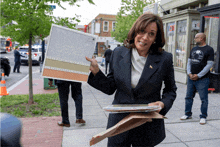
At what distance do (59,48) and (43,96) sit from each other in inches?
242

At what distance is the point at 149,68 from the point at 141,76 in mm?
104

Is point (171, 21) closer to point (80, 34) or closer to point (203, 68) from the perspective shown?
point (203, 68)

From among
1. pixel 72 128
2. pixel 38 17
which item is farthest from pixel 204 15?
pixel 72 128

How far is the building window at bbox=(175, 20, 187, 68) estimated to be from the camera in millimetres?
11492

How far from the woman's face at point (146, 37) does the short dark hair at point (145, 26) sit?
0.03 metres

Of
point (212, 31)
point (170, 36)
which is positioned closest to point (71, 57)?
point (212, 31)

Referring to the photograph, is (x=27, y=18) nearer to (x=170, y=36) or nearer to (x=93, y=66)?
(x=93, y=66)

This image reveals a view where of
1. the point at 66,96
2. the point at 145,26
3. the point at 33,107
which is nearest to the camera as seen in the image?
the point at 145,26

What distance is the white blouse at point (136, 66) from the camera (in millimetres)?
1987

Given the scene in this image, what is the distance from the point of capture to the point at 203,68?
504 centimetres

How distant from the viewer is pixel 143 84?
6.32 feet

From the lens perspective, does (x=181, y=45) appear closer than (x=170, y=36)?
Yes

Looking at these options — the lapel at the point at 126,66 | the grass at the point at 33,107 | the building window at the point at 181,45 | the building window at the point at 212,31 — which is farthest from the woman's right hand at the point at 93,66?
the building window at the point at 181,45

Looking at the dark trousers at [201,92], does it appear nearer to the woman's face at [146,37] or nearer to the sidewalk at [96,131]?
the sidewalk at [96,131]
